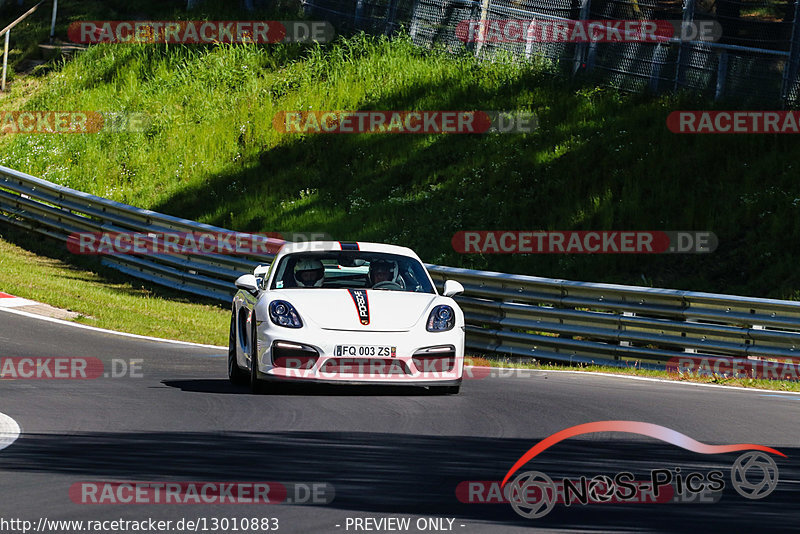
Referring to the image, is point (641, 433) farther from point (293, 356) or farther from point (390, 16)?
point (390, 16)

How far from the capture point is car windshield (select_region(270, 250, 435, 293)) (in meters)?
10.8

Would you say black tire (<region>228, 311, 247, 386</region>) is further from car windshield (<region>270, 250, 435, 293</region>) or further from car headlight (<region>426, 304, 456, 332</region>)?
car headlight (<region>426, 304, 456, 332</region>)

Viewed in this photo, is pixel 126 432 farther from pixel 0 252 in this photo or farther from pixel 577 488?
pixel 0 252

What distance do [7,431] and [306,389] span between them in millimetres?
3187

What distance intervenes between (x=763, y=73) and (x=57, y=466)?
16.0 meters

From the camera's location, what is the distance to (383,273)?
1101 cm

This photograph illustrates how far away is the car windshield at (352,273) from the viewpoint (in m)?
10.8

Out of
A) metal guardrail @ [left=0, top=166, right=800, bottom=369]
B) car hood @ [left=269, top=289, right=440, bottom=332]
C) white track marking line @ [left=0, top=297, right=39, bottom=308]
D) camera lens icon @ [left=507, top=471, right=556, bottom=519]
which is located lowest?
white track marking line @ [left=0, top=297, right=39, bottom=308]

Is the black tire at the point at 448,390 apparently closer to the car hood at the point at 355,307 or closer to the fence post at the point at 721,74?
the car hood at the point at 355,307

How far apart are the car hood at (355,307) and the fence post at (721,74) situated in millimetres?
11760

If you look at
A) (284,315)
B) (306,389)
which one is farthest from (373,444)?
(306,389)

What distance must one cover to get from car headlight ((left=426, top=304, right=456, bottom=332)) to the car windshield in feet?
2.05

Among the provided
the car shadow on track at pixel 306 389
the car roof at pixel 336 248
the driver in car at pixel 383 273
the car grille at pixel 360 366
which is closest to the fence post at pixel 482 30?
the car roof at pixel 336 248

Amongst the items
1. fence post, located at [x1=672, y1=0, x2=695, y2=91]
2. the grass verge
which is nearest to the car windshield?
the grass verge
